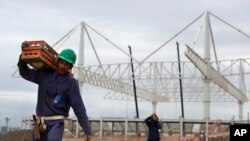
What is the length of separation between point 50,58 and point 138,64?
178 ft

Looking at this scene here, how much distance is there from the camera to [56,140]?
480cm

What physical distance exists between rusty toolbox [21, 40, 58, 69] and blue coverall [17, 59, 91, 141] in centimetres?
11

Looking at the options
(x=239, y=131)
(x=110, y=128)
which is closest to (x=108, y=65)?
(x=110, y=128)

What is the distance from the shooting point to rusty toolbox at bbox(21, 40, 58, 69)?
4906 mm

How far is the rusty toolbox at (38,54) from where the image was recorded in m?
4.91

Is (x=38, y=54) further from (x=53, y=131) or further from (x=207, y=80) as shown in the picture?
(x=207, y=80)

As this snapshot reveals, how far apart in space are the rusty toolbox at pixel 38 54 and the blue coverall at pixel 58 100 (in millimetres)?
113

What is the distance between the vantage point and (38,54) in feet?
16.0

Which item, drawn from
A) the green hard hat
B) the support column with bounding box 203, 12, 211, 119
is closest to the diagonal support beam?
the support column with bounding box 203, 12, 211, 119

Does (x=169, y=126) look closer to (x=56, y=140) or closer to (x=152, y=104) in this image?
(x=56, y=140)

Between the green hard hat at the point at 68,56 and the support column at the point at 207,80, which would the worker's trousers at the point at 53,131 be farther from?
the support column at the point at 207,80

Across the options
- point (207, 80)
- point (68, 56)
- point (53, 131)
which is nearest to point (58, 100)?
point (53, 131)

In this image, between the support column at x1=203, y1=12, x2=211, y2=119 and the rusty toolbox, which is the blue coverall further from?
the support column at x1=203, y1=12, x2=211, y2=119

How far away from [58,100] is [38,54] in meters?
0.46
